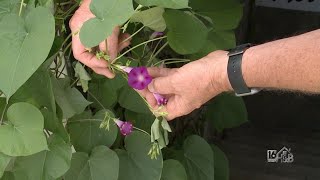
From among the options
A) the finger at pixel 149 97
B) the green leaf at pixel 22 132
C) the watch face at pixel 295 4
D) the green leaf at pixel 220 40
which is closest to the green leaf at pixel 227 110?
the green leaf at pixel 220 40

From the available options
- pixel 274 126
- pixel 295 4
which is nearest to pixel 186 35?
pixel 295 4

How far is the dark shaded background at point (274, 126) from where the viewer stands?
2.05 metres

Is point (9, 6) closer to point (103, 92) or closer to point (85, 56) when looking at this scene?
point (85, 56)

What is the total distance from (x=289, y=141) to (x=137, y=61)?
1.33 m

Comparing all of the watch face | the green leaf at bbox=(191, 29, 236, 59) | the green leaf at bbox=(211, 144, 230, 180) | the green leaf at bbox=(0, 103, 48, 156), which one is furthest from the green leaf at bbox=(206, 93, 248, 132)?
the watch face

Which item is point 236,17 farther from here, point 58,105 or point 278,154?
point 278,154

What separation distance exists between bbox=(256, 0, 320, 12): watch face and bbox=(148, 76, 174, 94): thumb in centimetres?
141

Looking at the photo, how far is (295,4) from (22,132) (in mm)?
1566

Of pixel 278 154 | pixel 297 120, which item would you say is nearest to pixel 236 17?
pixel 278 154

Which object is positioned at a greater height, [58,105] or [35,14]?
[35,14]

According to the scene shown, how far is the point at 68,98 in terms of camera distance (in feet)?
3.14

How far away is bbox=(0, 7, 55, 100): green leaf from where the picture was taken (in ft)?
2.18

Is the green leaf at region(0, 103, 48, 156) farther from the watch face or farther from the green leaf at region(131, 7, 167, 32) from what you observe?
the watch face

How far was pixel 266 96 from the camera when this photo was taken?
2309 millimetres
